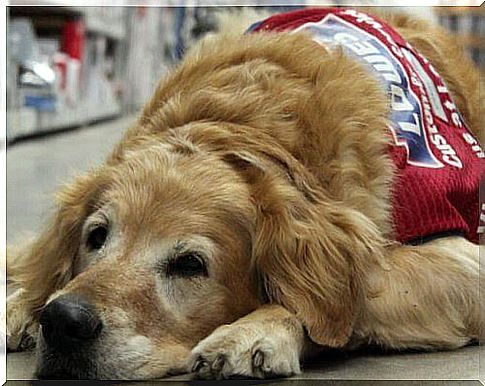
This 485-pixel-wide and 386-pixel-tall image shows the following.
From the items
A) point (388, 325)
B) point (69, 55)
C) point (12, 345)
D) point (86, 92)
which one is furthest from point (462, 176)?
point (86, 92)

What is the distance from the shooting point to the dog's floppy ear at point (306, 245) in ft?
4.68

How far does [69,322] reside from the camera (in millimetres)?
1265

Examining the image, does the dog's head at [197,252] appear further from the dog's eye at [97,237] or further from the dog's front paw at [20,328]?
the dog's front paw at [20,328]

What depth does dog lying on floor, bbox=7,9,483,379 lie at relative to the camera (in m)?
1.33

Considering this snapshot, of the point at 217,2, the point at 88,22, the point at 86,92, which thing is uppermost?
the point at 217,2

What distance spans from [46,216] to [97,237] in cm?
29

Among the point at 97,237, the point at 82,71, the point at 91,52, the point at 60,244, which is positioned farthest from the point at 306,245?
the point at 91,52

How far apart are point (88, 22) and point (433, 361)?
561 cm

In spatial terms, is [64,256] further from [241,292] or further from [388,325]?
[388,325]

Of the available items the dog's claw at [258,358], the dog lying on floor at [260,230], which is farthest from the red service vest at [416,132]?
the dog's claw at [258,358]

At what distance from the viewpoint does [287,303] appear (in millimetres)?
1431

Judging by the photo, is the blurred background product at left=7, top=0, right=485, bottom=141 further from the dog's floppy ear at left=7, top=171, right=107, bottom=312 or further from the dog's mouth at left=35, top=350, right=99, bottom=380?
the dog's mouth at left=35, top=350, right=99, bottom=380

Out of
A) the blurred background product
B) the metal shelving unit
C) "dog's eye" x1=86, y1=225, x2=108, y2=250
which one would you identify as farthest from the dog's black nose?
the metal shelving unit

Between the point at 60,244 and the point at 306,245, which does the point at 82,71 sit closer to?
the point at 60,244
